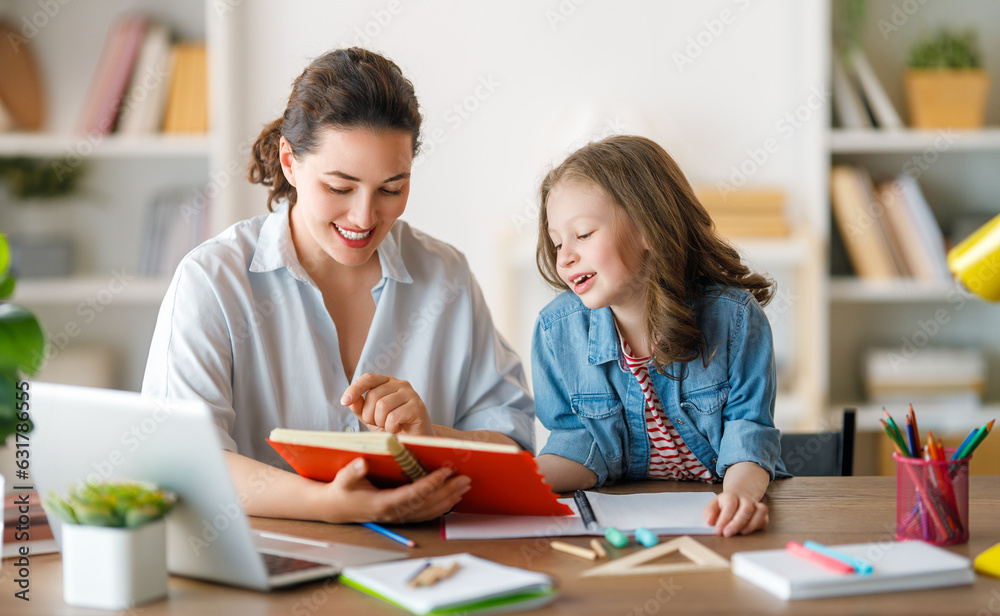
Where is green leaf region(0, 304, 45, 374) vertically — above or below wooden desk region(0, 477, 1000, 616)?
above

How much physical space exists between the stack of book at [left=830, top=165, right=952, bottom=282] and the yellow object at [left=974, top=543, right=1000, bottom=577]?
2001 mm

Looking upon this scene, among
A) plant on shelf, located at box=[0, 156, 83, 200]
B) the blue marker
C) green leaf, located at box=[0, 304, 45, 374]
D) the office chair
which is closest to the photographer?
green leaf, located at box=[0, 304, 45, 374]

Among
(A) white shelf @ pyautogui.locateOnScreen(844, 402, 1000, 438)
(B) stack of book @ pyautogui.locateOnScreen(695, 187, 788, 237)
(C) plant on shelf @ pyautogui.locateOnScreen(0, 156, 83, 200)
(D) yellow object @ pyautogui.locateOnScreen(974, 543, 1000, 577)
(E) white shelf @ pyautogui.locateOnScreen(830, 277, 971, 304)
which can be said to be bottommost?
(A) white shelf @ pyautogui.locateOnScreen(844, 402, 1000, 438)

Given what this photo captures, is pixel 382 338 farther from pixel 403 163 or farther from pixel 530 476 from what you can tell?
pixel 530 476

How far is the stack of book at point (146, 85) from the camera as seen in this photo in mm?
2768

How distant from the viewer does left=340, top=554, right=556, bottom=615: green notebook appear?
2.76 ft

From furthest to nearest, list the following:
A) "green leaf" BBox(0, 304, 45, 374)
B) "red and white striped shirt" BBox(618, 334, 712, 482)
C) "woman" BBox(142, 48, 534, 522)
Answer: "red and white striped shirt" BBox(618, 334, 712, 482), "woman" BBox(142, 48, 534, 522), "green leaf" BBox(0, 304, 45, 374)

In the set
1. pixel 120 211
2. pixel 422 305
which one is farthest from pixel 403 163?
pixel 120 211

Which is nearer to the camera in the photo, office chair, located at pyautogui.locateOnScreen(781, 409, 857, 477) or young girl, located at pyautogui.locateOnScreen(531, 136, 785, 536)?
young girl, located at pyautogui.locateOnScreen(531, 136, 785, 536)

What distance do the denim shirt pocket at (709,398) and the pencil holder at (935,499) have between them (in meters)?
0.41

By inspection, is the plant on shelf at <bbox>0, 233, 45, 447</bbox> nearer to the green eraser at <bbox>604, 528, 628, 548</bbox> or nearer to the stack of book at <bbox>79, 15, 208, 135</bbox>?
the green eraser at <bbox>604, 528, 628, 548</bbox>

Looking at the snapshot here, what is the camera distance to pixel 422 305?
1.60m

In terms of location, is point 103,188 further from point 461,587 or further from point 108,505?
point 461,587

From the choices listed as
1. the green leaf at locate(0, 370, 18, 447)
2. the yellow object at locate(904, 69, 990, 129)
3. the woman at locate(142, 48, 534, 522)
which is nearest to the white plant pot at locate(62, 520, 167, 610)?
the green leaf at locate(0, 370, 18, 447)
